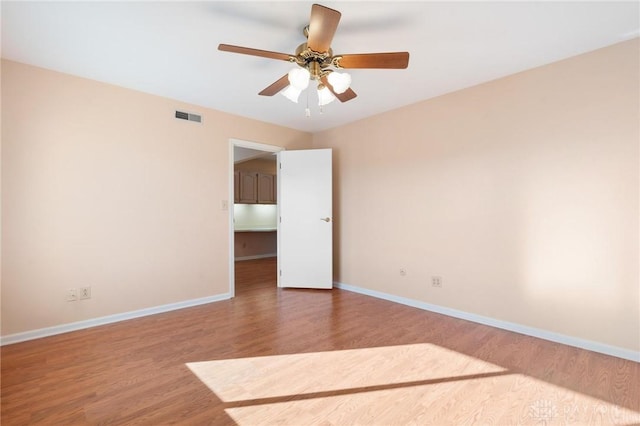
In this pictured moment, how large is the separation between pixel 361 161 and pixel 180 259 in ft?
8.97

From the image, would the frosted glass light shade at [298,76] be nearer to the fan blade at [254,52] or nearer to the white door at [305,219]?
the fan blade at [254,52]

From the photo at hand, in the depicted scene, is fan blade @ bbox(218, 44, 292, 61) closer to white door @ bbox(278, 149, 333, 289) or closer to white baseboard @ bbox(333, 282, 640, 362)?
white door @ bbox(278, 149, 333, 289)

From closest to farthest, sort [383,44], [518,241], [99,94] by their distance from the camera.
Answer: [383,44]
[518,241]
[99,94]

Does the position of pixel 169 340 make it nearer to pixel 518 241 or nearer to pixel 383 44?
pixel 383 44

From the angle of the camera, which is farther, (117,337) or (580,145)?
(117,337)

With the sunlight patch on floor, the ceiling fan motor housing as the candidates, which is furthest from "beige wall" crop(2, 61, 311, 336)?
the ceiling fan motor housing

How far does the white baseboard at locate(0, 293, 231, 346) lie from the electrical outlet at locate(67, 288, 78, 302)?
0.76 feet

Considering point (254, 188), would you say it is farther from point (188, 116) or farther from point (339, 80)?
point (339, 80)

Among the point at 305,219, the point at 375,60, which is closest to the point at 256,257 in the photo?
the point at 305,219

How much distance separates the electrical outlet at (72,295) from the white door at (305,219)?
2.41 metres

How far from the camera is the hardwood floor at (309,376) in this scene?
162cm

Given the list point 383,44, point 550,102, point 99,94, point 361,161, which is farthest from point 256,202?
point 550,102

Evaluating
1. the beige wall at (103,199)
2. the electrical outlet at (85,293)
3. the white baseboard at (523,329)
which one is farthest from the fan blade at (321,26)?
the electrical outlet at (85,293)

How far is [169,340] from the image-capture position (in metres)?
2.57
